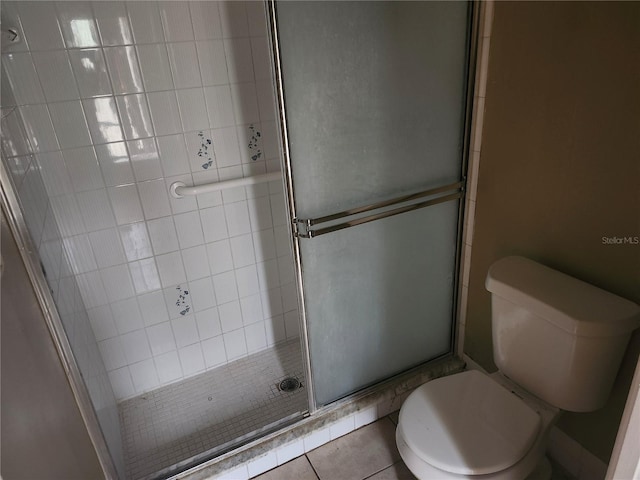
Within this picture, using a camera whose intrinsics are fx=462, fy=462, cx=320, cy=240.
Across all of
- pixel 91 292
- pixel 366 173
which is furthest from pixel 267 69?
pixel 91 292

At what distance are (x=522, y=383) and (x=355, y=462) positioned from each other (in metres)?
0.72

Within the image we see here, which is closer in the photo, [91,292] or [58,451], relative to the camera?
[58,451]

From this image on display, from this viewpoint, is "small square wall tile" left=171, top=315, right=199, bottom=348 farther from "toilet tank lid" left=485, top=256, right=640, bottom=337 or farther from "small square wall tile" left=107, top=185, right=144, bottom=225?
"toilet tank lid" left=485, top=256, right=640, bottom=337

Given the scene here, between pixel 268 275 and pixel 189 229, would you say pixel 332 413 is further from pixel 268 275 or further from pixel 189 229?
pixel 189 229

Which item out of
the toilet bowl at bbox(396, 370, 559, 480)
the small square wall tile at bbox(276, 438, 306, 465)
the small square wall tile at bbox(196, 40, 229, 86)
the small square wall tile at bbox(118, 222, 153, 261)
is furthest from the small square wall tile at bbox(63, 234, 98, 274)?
the toilet bowl at bbox(396, 370, 559, 480)

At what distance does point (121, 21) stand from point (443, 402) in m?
1.75

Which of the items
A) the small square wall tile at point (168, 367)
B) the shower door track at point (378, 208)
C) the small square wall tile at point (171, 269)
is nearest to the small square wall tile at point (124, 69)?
the small square wall tile at point (171, 269)

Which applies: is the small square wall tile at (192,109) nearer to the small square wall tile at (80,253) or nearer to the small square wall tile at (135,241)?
the small square wall tile at (135,241)

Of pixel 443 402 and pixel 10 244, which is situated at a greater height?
pixel 10 244

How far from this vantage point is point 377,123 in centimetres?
155

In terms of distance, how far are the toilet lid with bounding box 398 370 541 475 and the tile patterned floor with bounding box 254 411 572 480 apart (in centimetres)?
42

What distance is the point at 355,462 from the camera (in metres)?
1.82

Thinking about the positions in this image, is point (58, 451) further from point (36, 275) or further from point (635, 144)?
point (635, 144)

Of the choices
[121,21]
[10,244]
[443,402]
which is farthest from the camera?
[121,21]
